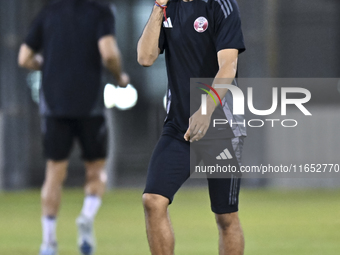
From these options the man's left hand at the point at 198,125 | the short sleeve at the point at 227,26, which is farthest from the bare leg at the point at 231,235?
the short sleeve at the point at 227,26

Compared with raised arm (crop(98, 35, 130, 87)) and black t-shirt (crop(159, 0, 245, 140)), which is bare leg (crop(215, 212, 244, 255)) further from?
raised arm (crop(98, 35, 130, 87))

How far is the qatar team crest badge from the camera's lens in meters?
4.29

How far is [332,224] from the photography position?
319 inches

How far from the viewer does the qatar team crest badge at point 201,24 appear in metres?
4.29

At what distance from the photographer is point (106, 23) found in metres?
6.38

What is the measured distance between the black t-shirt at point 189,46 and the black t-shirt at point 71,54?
6.72 feet

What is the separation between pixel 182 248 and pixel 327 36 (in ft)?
25.4

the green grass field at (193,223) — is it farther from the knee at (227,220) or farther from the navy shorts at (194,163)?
the navy shorts at (194,163)

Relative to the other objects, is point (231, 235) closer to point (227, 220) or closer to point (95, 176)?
point (227, 220)

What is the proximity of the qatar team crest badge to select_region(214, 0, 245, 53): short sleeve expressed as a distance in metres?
0.07

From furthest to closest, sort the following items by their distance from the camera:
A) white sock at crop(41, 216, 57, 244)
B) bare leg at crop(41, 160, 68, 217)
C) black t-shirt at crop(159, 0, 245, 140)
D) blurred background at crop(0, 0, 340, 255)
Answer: blurred background at crop(0, 0, 340, 255), bare leg at crop(41, 160, 68, 217), white sock at crop(41, 216, 57, 244), black t-shirt at crop(159, 0, 245, 140)

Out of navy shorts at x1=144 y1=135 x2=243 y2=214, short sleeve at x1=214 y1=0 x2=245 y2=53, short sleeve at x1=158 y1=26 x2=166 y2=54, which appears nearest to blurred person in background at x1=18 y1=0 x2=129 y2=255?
short sleeve at x1=158 y1=26 x2=166 y2=54

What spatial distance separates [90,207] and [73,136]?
64cm

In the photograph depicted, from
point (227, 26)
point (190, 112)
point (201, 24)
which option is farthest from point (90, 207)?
point (227, 26)
